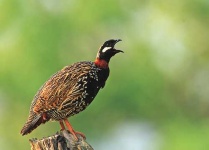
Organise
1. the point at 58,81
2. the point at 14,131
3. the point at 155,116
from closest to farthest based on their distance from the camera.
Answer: the point at 58,81 → the point at 14,131 → the point at 155,116

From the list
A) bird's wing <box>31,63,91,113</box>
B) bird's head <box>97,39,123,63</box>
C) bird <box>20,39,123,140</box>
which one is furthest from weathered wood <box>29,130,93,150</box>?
bird's head <box>97,39,123,63</box>

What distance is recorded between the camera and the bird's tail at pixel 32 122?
7.10 m

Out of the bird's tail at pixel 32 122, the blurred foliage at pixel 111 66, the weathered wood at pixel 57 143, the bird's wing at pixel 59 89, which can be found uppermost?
the blurred foliage at pixel 111 66

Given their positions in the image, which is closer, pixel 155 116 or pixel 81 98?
pixel 81 98

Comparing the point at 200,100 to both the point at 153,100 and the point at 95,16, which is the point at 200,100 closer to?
the point at 153,100

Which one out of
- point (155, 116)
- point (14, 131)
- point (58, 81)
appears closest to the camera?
point (58, 81)

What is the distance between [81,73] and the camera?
725cm

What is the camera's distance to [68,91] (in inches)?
284

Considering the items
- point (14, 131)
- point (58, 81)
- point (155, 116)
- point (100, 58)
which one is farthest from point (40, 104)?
point (155, 116)

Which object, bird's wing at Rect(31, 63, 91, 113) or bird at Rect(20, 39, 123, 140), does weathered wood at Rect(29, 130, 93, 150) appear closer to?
bird at Rect(20, 39, 123, 140)

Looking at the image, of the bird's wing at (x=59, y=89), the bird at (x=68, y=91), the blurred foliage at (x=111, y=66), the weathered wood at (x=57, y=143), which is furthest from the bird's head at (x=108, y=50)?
the blurred foliage at (x=111, y=66)

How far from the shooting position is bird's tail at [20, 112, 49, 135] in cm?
710

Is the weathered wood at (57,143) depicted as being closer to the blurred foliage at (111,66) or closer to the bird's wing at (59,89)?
the bird's wing at (59,89)

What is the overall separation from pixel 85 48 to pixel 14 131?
9.39ft
